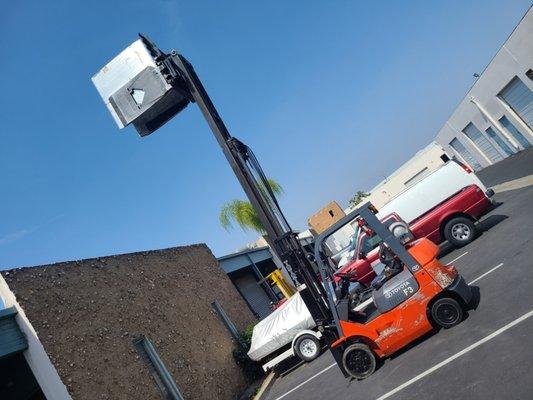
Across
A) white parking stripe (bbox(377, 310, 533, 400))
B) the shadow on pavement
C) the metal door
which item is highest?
the metal door

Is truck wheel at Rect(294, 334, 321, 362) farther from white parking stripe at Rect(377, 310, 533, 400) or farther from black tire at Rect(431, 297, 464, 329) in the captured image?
white parking stripe at Rect(377, 310, 533, 400)

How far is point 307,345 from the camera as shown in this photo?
36.6 feet

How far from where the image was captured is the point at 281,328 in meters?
11.6

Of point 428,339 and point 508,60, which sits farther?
point 508,60

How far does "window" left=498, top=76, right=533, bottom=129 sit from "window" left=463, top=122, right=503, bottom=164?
7.74 m

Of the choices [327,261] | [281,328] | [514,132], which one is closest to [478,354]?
[327,261]

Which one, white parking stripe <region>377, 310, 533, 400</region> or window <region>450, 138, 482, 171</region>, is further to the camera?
window <region>450, 138, 482, 171</region>

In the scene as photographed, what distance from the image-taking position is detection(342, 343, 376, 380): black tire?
283 inches

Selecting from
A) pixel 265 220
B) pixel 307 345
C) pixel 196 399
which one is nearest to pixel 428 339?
pixel 265 220

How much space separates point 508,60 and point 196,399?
21640mm

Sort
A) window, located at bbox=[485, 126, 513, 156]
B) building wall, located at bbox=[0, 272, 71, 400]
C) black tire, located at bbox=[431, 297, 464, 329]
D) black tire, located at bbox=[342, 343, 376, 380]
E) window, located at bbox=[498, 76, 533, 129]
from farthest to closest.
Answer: window, located at bbox=[485, 126, 513, 156]
window, located at bbox=[498, 76, 533, 129]
building wall, located at bbox=[0, 272, 71, 400]
black tire, located at bbox=[342, 343, 376, 380]
black tire, located at bbox=[431, 297, 464, 329]

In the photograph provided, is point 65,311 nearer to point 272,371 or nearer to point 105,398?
point 105,398

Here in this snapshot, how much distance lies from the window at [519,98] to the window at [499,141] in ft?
15.7

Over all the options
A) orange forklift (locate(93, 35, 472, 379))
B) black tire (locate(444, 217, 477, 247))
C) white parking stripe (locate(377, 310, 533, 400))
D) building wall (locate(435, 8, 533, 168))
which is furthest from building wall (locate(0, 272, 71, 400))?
building wall (locate(435, 8, 533, 168))
